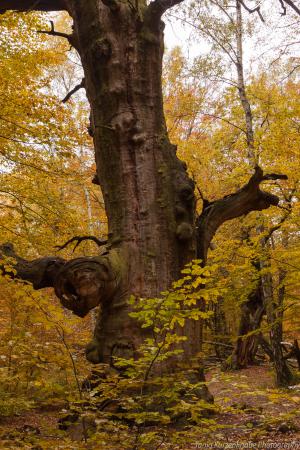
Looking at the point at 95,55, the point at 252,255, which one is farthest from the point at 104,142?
the point at 252,255

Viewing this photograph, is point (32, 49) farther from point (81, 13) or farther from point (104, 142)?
point (104, 142)

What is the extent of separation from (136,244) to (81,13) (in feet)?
8.28

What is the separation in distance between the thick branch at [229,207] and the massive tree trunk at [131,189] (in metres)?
0.01

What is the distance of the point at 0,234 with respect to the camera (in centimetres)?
629

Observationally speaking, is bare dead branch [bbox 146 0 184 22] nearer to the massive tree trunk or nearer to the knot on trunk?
the massive tree trunk

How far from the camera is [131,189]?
149 inches

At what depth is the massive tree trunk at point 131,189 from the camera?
346 cm

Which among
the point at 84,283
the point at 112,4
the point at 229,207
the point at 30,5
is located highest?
the point at 30,5

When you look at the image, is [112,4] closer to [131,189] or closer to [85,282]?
[131,189]

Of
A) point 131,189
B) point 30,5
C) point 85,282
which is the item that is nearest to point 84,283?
point 85,282

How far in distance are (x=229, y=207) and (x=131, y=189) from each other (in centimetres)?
112

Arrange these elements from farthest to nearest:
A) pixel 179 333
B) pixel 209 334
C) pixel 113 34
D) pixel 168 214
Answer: pixel 209 334
pixel 113 34
pixel 168 214
pixel 179 333

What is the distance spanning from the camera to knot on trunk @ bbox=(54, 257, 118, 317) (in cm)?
316

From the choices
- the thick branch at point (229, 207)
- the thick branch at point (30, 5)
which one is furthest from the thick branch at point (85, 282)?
the thick branch at point (30, 5)
